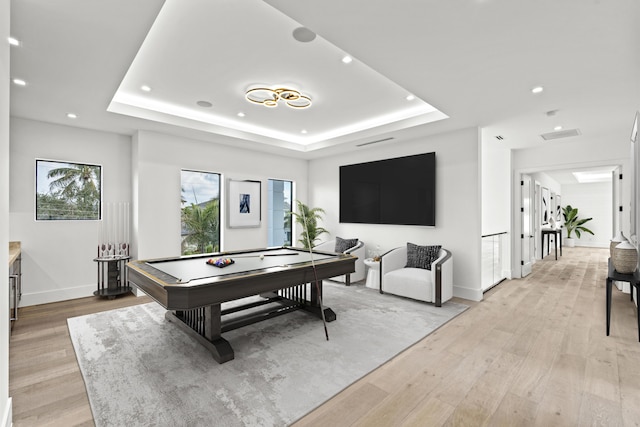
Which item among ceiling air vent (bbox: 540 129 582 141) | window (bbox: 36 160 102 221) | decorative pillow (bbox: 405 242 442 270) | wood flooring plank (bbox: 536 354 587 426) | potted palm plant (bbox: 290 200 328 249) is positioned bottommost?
wood flooring plank (bbox: 536 354 587 426)

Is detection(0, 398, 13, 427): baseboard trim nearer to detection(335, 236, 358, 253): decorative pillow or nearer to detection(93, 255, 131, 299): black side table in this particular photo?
detection(93, 255, 131, 299): black side table

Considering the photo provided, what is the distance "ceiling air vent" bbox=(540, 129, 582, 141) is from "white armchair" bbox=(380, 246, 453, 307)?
270cm

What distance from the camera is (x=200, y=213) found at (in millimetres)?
6023

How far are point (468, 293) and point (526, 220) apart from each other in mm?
3094

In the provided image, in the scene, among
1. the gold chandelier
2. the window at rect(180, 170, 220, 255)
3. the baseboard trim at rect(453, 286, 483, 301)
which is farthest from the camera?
A: the window at rect(180, 170, 220, 255)

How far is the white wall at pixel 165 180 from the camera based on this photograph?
194 inches

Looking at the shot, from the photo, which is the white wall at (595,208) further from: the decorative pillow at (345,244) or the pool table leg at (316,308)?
the pool table leg at (316,308)

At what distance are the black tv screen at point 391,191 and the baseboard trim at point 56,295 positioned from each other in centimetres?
482

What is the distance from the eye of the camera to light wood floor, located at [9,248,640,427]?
2055mm

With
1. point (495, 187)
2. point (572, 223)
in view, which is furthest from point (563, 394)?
point (572, 223)

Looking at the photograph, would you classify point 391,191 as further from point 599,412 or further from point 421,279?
point 599,412

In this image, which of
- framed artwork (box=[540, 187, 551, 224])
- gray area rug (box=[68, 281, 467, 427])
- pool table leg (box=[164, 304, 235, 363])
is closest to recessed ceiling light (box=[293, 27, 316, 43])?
pool table leg (box=[164, 304, 235, 363])

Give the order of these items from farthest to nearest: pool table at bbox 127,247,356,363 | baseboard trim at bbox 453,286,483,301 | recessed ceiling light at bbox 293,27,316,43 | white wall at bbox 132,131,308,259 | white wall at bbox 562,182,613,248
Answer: white wall at bbox 562,182,613,248
white wall at bbox 132,131,308,259
baseboard trim at bbox 453,286,483,301
recessed ceiling light at bbox 293,27,316,43
pool table at bbox 127,247,356,363

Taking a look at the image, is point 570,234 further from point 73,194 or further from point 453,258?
point 73,194
